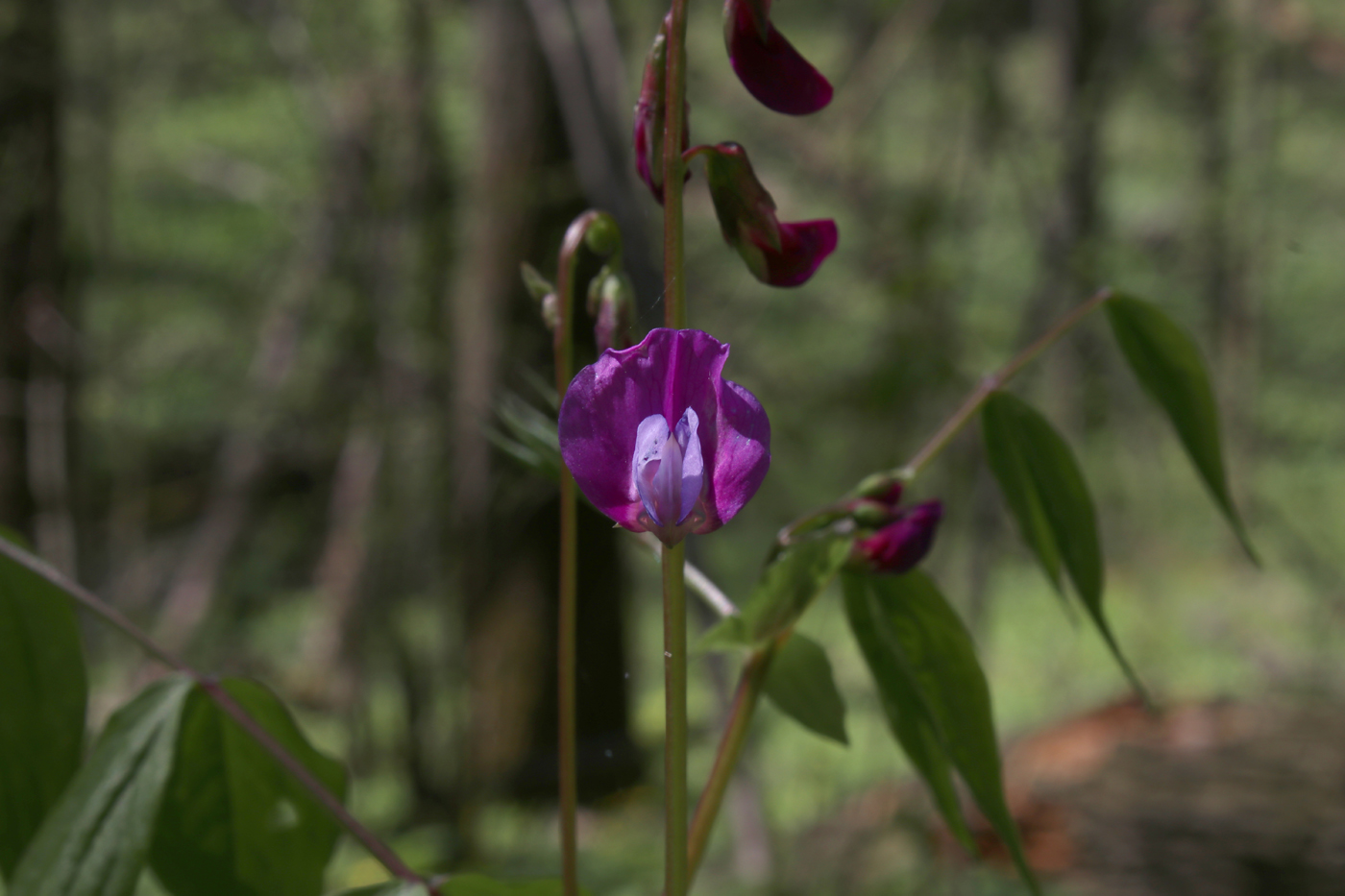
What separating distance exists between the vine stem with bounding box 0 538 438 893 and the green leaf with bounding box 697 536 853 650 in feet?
0.55

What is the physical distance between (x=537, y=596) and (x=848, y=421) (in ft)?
3.16

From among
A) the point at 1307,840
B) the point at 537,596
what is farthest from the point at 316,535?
the point at 1307,840

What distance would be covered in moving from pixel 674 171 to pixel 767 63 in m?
0.08

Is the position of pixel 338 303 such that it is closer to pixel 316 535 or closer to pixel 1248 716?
pixel 316 535

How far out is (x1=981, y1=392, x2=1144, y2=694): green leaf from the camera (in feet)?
1.66

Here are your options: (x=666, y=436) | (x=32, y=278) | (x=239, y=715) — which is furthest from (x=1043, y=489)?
(x=32, y=278)

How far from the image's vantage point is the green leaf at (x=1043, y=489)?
51cm

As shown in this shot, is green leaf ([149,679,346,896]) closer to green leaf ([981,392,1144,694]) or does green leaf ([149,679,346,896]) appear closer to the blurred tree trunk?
green leaf ([981,392,1144,694])

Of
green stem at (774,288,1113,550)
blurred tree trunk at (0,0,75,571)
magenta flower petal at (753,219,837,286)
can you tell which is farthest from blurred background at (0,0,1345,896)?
magenta flower petal at (753,219,837,286)

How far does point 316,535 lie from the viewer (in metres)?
3.52

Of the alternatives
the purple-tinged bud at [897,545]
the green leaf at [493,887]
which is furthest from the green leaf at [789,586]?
the green leaf at [493,887]

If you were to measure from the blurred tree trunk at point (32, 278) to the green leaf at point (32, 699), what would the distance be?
2.42m

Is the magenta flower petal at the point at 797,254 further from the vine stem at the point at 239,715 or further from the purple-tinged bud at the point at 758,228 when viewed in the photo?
the vine stem at the point at 239,715

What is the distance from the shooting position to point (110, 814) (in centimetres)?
44
